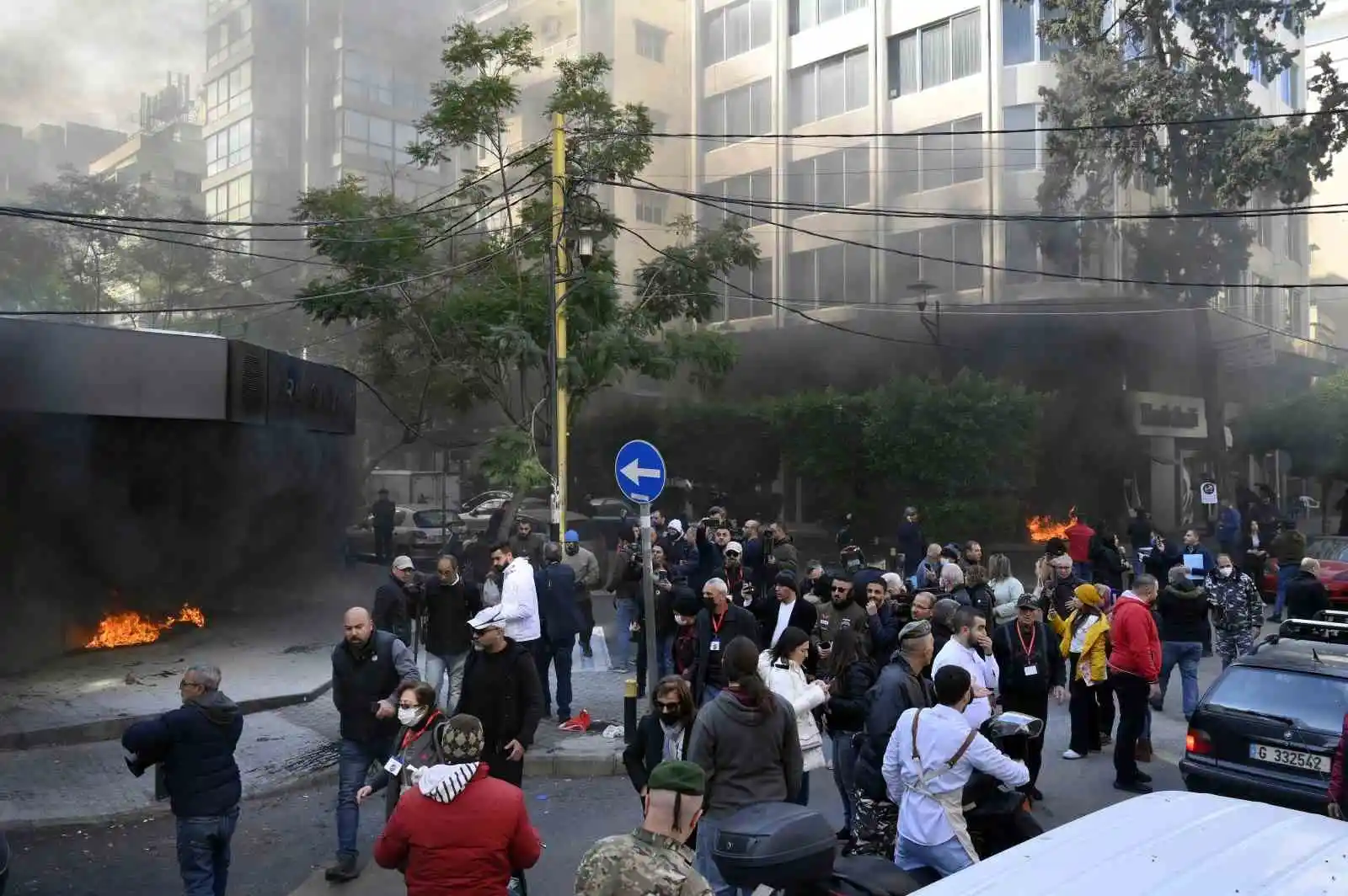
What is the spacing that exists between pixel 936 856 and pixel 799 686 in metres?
1.40

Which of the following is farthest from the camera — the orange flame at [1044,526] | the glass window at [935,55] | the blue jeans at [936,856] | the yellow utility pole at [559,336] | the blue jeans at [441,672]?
the glass window at [935,55]

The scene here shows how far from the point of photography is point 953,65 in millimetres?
30734

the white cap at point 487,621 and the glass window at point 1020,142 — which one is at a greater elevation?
the glass window at point 1020,142

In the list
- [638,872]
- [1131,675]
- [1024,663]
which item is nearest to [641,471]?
[1024,663]

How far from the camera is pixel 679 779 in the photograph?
2.83 meters

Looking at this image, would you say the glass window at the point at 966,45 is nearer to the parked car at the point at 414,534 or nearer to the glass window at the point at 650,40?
the glass window at the point at 650,40

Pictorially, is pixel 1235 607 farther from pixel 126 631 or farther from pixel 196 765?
pixel 126 631

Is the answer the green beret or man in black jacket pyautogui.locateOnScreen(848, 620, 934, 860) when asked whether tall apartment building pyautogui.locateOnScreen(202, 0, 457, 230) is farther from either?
the green beret

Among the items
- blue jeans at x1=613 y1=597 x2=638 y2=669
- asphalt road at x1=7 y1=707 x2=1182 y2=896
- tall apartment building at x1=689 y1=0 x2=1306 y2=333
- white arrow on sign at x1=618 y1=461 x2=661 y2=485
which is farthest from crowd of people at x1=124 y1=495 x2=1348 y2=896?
tall apartment building at x1=689 y1=0 x2=1306 y2=333

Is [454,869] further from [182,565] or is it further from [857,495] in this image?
[857,495]

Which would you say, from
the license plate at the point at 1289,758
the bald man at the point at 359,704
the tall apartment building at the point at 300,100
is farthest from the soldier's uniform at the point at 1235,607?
the tall apartment building at the point at 300,100

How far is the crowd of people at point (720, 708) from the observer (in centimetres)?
341

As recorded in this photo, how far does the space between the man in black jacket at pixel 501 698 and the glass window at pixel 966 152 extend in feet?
89.8

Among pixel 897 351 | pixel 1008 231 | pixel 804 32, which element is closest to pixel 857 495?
pixel 897 351
